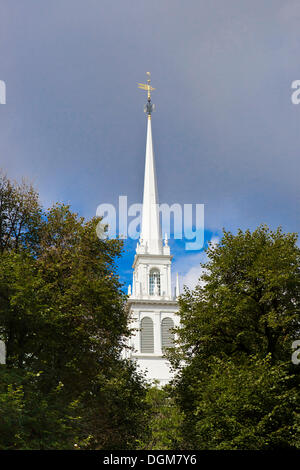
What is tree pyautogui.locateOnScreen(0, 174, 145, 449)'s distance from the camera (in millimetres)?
23203

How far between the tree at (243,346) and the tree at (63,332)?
450cm

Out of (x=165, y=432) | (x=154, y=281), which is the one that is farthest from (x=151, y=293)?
(x=165, y=432)

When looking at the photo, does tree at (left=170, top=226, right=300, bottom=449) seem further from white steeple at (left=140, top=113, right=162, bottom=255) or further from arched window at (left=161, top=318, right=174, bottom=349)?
white steeple at (left=140, top=113, right=162, bottom=255)

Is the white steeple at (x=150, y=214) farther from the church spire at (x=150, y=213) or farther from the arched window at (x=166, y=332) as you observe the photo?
the arched window at (x=166, y=332)

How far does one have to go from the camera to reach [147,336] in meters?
93.0

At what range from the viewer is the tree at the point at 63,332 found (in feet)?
76.1

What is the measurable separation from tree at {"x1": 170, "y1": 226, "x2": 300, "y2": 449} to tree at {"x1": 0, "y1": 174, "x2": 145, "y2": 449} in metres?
4.50

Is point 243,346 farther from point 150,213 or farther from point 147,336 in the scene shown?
point 150,213

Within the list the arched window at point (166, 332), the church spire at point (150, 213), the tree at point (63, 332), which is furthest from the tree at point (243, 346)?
the church spire at point (150, 213)

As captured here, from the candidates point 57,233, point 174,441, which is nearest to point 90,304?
point 57,233

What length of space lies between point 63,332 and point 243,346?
34.8ft

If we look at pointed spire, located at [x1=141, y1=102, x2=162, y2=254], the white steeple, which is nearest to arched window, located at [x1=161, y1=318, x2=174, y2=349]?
the white steeple
